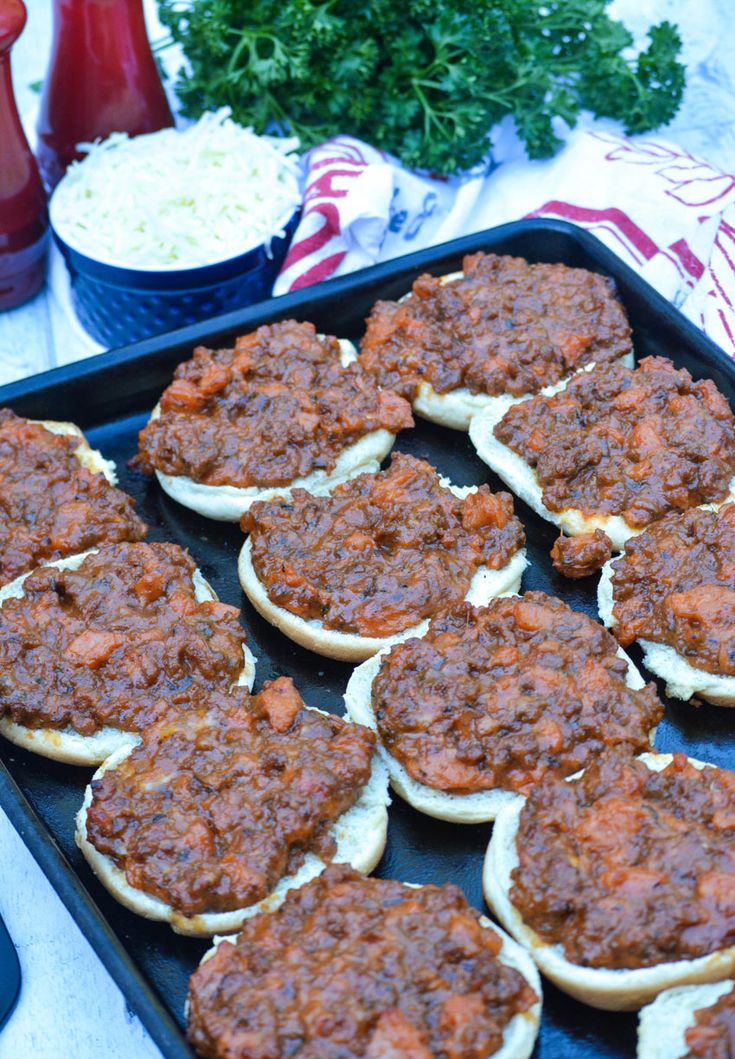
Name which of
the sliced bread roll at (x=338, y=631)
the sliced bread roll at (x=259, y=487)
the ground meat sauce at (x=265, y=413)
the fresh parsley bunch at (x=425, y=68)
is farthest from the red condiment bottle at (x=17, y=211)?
the sliced bread roll at (x=338, y=631)

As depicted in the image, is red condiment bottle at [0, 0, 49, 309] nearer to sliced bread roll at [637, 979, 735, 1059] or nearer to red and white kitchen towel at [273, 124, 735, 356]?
red and white kitchen towel at [273, 124, 735, 356]

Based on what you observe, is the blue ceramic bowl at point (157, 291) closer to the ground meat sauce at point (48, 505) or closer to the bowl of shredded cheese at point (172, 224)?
the bowl of shredded cheese at point (172, 224)

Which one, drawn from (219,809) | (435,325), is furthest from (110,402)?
(219,809)

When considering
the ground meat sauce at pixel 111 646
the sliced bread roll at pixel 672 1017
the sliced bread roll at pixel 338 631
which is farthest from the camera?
the sliced bread roll at pixel 338 631

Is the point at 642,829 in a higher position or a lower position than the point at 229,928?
higher

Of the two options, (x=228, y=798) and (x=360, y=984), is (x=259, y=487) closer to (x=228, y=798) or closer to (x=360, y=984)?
(x=228, y=798)

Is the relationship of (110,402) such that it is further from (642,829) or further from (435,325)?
(642,829)

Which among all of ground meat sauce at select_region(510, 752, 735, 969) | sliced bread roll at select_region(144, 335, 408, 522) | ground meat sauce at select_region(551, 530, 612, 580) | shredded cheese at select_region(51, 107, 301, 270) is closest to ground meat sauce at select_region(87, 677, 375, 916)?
ground meat sauce at select_region(510, 752, 735, 969)
